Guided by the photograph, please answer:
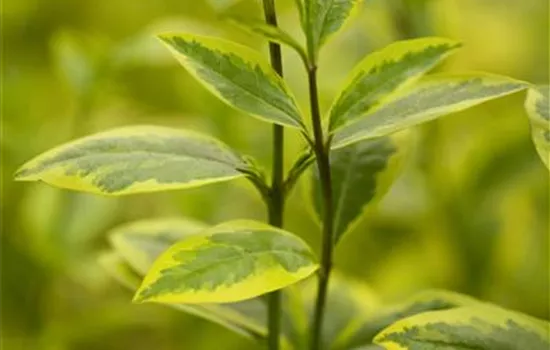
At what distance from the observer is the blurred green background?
89cm

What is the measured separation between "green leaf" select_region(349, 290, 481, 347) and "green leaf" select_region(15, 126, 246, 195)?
0.46 ft

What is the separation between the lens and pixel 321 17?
0.49 m

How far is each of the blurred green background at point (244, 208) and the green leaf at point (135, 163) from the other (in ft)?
1.03

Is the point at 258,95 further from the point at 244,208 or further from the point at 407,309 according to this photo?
the point at 244,208

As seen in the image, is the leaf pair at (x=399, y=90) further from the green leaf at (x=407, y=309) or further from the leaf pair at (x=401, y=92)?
the green leaf at (x=407, y=309)

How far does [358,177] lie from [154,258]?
0.41 ft

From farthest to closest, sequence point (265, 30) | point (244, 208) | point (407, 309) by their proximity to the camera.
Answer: point (244, 208)
point (407, 309)
point (265, 30)

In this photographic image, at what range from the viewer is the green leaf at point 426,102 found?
51cm

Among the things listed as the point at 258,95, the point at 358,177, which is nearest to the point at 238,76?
the point at 258,95

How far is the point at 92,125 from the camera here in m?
0.97

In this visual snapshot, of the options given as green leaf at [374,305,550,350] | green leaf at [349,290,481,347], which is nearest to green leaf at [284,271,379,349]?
green leaf at [349,290,481,347]

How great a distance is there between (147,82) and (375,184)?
1.87 feet

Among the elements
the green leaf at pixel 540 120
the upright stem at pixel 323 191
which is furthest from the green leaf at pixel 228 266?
the green leaf at pixel 540 120

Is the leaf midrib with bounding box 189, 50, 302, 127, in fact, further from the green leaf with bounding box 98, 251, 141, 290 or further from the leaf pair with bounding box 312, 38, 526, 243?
the green leaf with bounding box 98, 251, 141, 290
